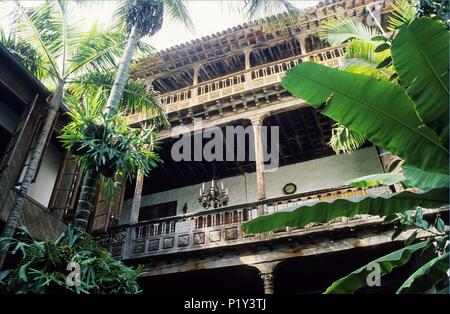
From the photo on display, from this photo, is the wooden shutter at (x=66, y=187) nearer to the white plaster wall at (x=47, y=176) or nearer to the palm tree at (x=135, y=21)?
the white plaster wall at (x=47, y=176)

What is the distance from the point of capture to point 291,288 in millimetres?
9984

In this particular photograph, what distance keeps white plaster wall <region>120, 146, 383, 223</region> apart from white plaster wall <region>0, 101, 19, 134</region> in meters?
Answer: 6.80

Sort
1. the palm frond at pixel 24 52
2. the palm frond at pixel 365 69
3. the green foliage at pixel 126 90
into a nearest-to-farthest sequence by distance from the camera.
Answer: the palm frond at pixel 365 69 < the palm frond at pixel 24 52 < the green foliage at pixel 126 90

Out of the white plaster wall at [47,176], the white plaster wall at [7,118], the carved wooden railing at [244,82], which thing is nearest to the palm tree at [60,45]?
the white plaster wall at [7,118]

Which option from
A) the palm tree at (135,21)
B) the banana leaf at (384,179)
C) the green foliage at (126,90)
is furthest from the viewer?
the green foliage at (126,90)

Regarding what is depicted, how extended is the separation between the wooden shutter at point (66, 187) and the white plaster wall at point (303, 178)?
5.33 meters

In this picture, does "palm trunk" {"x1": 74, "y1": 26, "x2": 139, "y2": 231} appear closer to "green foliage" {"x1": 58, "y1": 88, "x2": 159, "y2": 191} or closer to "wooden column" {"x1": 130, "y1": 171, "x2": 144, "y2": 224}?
"green foliage" {"x1": 58, "y1": 88, "x2": 159, "y2": 191}

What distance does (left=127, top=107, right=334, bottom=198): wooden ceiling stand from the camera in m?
11.6

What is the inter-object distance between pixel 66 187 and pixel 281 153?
730 centimetres

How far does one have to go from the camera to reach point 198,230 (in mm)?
8969

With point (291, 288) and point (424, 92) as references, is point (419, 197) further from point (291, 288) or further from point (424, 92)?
point (291, 288)

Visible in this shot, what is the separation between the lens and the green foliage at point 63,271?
146 inches

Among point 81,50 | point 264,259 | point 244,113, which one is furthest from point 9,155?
point 244,113
